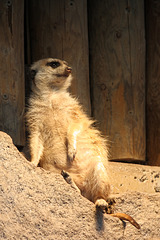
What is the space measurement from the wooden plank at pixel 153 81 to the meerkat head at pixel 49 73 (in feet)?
3.36

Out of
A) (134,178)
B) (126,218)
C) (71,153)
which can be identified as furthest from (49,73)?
(126,218)

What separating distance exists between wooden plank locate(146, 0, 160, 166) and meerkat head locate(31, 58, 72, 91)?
102 cm

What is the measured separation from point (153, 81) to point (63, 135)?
133 centimetres

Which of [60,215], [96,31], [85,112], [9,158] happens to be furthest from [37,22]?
[60,215]

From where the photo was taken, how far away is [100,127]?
16.8ft

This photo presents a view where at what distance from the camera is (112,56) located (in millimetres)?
5176

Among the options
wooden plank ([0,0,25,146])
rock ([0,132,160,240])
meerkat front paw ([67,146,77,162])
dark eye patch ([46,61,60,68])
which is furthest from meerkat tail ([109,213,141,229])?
dark eye patch ([46,61,60,68])

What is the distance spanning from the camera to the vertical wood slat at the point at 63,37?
16.3 feet

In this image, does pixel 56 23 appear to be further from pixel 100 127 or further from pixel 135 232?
pixel 135 232

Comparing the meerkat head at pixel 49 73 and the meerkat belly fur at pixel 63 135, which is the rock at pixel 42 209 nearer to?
the meerkat belly fur at pixel 63 135

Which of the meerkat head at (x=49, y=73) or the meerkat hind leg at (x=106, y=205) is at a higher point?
the meerkat head at (x=49, y=73)

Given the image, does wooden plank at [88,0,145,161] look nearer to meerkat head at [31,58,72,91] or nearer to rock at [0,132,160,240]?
meerkat head at [31,58,72,91]

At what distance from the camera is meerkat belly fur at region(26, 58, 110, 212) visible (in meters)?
4.19

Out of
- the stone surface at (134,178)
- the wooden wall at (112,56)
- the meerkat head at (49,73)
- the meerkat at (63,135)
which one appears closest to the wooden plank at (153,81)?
the wooden wall at (112,56)
